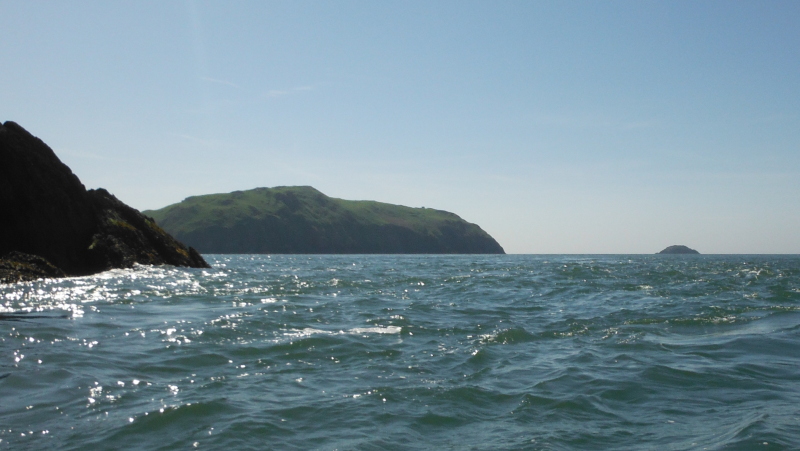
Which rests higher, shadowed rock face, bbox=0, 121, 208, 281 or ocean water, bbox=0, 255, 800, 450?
shadowed rock face, bbox=0, 121, 208, 281

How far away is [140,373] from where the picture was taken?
27.6ft

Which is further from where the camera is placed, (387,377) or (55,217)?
(55,217)

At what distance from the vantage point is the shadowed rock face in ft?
70.5

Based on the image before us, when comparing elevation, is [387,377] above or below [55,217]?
below

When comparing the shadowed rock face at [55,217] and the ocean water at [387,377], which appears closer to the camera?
the ocean water at [387,377]

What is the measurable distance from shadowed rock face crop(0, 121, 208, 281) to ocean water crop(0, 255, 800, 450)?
560 cm

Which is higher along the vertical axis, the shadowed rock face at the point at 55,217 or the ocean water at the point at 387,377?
the shadowed rock face at the point at 55,217

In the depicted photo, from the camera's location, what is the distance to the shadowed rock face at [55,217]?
70.5 feet

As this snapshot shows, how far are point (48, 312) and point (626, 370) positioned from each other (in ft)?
41.8

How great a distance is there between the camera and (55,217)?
917 inches

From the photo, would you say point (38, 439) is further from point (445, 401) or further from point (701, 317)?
point (701, 317)

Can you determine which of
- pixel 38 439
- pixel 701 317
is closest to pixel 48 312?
pixel 38 439

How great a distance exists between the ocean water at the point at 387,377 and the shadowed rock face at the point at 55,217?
5.60 metres

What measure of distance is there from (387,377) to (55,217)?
20.4m
